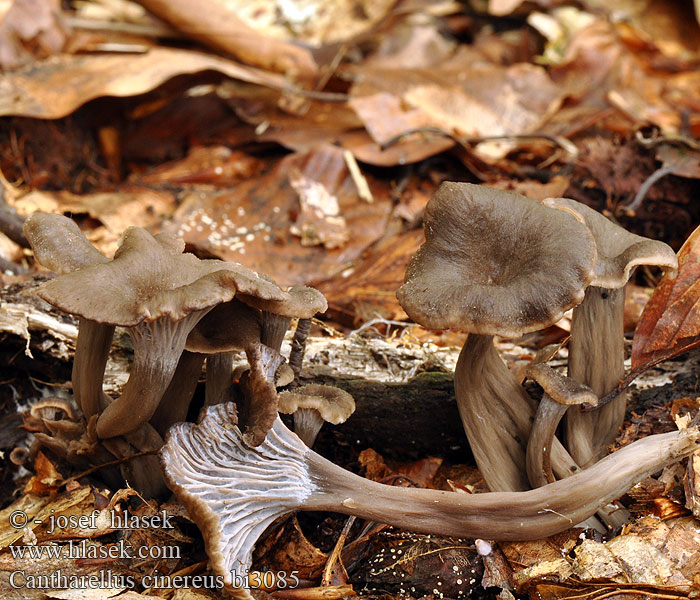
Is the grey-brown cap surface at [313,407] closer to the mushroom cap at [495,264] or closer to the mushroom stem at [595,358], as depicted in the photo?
the mushroom cap at [495,264]

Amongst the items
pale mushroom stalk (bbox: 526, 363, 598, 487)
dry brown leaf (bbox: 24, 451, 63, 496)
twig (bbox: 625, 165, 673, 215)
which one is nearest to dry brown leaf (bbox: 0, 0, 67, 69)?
dry brown leaf (bbox: 24, 451, 63, 496)

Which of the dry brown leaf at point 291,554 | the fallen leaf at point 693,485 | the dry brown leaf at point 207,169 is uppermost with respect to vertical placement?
the fallen leaf at point 693,485

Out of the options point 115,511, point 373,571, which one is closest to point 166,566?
point 115,511

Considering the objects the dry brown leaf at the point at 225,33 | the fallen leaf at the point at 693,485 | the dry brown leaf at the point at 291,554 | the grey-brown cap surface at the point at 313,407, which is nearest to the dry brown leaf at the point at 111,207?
the dry brown leaf at the point at 225,33

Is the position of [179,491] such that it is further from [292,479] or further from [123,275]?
[123,275]

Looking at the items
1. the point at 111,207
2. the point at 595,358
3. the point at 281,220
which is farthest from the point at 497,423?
the point at 111,207
